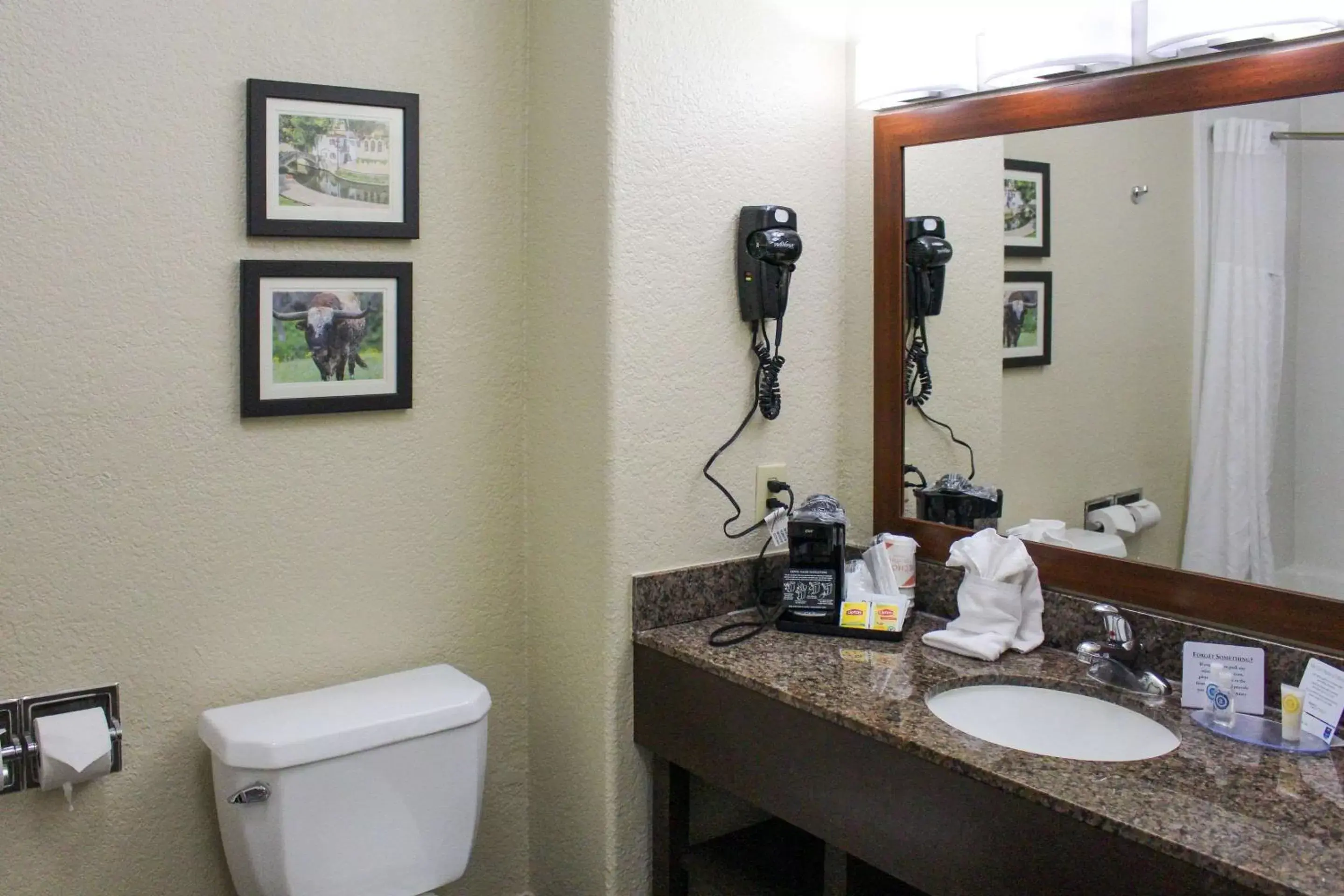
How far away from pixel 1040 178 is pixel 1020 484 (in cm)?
51

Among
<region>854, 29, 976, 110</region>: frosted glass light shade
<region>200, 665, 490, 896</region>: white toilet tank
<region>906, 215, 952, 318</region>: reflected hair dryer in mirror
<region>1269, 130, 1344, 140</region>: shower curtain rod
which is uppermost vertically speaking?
<region>854, 29, 976, 110</region>: frosted glass light shade

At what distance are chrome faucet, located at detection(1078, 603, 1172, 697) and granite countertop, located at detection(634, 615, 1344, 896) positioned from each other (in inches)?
1.0

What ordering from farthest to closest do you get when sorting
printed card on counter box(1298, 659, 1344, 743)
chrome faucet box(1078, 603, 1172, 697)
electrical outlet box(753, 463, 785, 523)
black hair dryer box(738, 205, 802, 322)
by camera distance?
electrical outlet box(753, 463, 785, 523) < black hair dryer box(738, 205, 802, 322) < chrome faucet box(1078, 603, 1172, 697) < printed card on counter box(1298, 659, 1344, 743)

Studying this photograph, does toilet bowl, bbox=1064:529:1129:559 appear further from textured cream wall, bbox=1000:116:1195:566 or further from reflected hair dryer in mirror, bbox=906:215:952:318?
reflected hair dryer in mirror, bbox=906:215:952:318

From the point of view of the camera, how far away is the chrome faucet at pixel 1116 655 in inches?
Result: 65.3

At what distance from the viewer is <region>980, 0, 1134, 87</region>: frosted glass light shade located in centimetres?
169

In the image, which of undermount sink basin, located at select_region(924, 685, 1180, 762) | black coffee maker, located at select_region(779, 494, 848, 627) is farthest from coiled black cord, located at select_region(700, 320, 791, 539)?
undermount sink basin, located at select_region(924, 685, 1180, 762)

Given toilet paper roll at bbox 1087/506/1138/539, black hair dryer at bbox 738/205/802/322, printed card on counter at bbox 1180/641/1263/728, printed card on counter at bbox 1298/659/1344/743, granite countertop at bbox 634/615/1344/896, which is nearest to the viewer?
granite countertop at bbox 634/615/1344/896

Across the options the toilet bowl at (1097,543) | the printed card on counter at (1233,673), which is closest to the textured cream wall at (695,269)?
the toilet bowl at (1097,543)

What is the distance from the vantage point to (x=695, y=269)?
1.98 m

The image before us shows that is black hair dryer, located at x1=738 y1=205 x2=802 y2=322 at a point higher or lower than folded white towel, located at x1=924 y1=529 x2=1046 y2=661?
higher

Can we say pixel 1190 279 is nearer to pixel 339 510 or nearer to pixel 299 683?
pixel 339 510

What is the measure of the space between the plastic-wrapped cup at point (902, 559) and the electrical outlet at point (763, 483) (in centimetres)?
23

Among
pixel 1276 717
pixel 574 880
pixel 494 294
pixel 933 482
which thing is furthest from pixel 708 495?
pixel 1276 717
